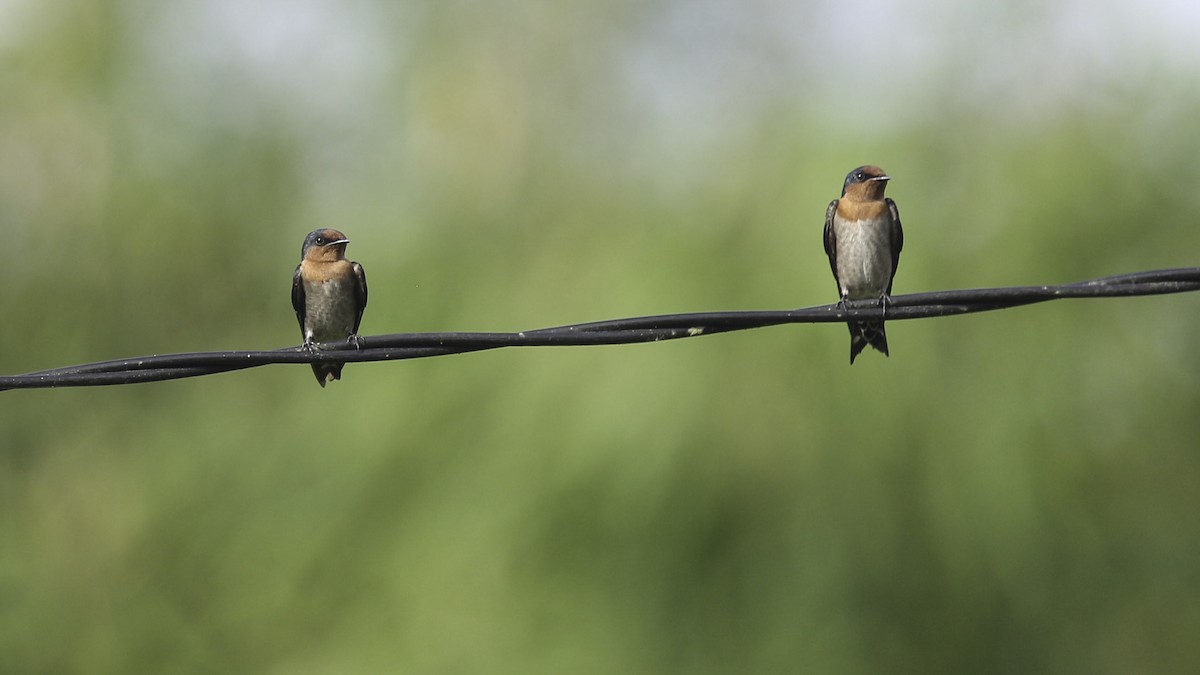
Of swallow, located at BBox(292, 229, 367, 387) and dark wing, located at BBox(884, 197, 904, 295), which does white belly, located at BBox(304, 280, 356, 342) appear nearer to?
swallow, located at BBox(292, 229, 367, 387)

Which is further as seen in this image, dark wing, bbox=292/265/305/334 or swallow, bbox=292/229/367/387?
dark wing, bbox=292/265/305/334

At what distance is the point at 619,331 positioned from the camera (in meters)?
4.97

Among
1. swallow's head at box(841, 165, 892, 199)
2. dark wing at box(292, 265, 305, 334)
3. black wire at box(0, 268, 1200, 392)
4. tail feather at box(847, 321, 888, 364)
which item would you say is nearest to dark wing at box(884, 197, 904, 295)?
swallow's head at box(841, 165, 892, 199)

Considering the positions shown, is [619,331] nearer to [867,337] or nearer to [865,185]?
[867,337]

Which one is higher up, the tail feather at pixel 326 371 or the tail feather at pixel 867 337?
the tail feather at pixel 867 337

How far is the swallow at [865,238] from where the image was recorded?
28.6ft

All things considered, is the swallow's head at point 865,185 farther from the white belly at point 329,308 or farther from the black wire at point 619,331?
the black wire at point 619,331

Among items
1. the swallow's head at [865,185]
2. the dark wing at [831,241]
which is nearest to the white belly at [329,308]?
the dark wing at [831,241]

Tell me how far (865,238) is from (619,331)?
13.4 ft

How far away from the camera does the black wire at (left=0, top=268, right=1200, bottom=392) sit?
478 cm

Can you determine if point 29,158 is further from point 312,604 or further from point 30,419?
point 312,604

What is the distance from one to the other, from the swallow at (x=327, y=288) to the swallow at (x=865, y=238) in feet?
9.75

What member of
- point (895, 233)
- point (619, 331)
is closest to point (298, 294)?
point (895, 233)

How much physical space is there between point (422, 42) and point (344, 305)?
12949mm
